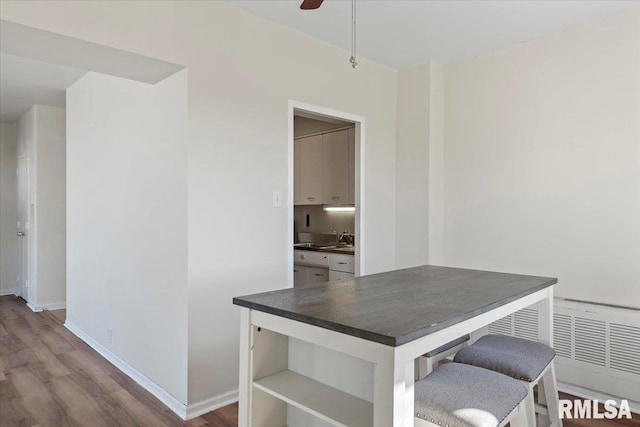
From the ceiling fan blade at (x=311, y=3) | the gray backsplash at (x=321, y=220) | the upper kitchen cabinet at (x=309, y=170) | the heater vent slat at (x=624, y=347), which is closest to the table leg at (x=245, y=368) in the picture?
the ceiling fan blade at (x=311, y=3)

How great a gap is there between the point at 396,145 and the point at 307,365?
8.71 feet

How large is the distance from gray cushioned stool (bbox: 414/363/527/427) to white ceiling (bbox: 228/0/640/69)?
7.20 feet

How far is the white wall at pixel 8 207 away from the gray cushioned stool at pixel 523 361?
679 cm

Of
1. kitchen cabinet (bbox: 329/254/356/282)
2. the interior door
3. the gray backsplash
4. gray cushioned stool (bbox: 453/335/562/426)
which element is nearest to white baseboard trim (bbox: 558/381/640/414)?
gray cushioned stool (bbox: 453/335/562/426)

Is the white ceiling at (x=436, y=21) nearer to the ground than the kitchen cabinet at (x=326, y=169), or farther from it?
farther from it

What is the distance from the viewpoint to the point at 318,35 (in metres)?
3.14

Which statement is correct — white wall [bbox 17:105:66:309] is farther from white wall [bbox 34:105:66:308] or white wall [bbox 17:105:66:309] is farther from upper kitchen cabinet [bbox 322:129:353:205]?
upper kitchen cabinet [bbox 322:129:353:205]

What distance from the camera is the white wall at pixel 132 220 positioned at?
2646mm

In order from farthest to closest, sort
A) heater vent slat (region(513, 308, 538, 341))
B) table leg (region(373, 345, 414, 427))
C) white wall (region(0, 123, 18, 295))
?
white wall (region(0, 123, 18, 295)), heater vent slat (region(513, 308, 538, 341)), table leg (region(373, 345, 414, 427))

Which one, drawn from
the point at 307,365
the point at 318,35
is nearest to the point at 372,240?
the point at 318,35

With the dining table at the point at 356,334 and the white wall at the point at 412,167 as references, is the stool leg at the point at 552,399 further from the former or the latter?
the white wall at the point at 412,167

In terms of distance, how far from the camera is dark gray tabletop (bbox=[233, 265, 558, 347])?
1.29 meters

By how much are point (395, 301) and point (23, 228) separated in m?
6.13

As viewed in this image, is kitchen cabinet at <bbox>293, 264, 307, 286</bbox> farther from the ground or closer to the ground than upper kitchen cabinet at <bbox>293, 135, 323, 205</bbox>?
closer to the ground
